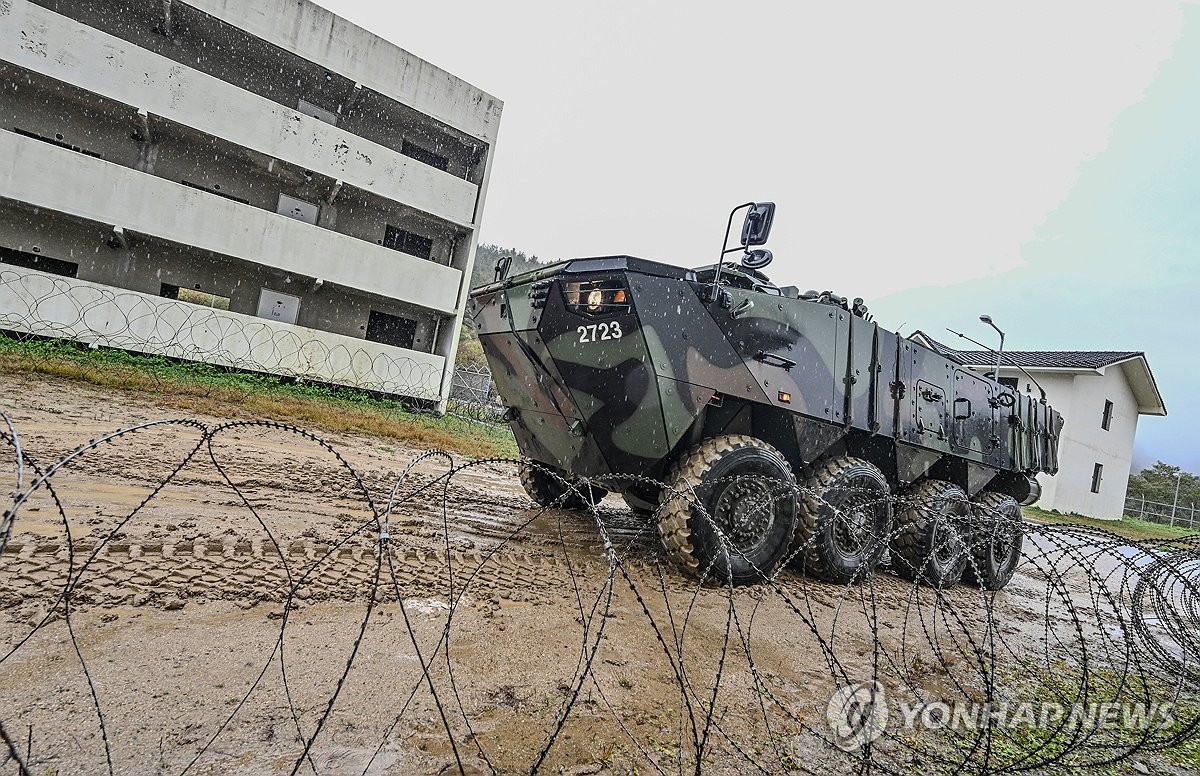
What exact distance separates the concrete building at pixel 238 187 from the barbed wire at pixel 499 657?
8.46 m

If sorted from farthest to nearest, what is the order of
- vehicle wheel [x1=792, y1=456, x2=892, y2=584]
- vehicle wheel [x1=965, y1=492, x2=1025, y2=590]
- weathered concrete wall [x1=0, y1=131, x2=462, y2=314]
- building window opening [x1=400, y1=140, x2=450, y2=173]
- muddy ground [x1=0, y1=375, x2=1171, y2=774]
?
building window opening [x1=400, y1=140, x2=450, y2=173]
weathered concrete wall [x1=0, y1=131, x2=462, y2=314]
vehicle wheel [x1=965, y1=492, x2=1025, y2=590]
vehicle wheel [x1=792, y1=456, x2=892, y2=584]
muddy ground [x1=0, y1=375, x2=1171, y2=774]

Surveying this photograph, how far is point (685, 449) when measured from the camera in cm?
494

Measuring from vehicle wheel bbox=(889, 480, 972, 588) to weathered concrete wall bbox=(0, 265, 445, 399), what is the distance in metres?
11.3

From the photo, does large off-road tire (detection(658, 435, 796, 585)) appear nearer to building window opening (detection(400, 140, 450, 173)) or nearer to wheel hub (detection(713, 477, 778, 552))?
wheel hub (detection(713, 477, 778, 552))

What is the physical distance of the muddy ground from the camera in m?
2.17

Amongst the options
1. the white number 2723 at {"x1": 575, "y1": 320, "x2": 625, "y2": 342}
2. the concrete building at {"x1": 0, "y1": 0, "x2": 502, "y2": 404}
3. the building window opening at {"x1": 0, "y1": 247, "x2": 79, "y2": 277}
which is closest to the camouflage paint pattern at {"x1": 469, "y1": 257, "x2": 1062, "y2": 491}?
the white number 2723 at {"x1": 575, "y1": 320, "x2": 625, "y2": 342}

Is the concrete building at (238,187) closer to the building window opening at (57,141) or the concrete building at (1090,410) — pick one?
the building window opening at (57,141)

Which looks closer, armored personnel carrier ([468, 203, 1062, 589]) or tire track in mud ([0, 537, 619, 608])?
tire track in mud ([0, 537, 619, 608])

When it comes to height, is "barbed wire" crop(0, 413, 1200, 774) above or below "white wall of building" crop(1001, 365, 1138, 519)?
below

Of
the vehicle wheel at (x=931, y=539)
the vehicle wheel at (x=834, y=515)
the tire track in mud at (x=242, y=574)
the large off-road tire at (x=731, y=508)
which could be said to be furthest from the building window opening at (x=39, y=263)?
the vehicle wheel at (x=931, y=539)

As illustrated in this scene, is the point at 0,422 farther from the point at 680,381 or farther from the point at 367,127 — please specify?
the point at 367,127

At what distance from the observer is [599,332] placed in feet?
15.1

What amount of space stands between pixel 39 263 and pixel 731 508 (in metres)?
14.7

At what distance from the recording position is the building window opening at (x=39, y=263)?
12.2 metres
